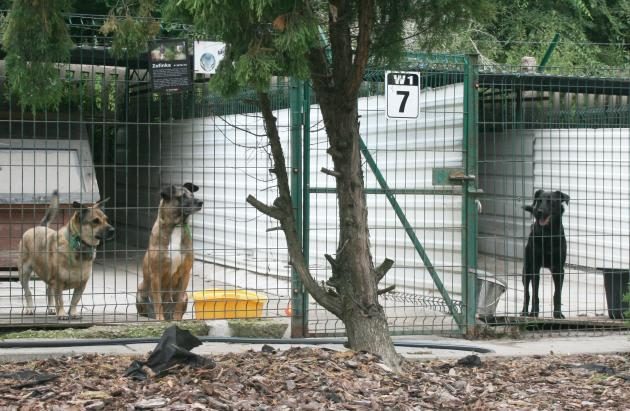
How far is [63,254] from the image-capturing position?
966 cm

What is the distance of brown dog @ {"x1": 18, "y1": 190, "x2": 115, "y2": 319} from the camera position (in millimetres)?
9484

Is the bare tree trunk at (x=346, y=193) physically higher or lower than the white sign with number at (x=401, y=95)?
lower

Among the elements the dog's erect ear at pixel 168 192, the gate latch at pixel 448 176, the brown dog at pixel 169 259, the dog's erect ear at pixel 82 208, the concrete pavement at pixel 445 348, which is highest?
the gate latch at pixel 448 176

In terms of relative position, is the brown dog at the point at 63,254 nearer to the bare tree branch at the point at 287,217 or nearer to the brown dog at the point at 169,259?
the brown dog at the point at 169,259

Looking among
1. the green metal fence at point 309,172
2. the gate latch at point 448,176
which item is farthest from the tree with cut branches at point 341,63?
the gate latch at point 448,176

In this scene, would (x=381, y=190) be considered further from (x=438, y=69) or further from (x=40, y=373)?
(x=40, y=373)

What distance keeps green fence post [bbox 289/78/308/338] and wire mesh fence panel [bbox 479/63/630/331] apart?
1.93 m

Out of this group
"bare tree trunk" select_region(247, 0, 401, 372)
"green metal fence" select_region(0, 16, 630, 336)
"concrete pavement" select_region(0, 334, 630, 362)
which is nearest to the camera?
"bare tree trunk" select_region(247, 0, 401, 372)

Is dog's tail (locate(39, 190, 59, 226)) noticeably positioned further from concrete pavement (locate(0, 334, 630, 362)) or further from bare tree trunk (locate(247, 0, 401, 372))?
bare tree trunk (locate(247, 0, 401, 372))

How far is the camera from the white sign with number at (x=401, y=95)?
8508mm

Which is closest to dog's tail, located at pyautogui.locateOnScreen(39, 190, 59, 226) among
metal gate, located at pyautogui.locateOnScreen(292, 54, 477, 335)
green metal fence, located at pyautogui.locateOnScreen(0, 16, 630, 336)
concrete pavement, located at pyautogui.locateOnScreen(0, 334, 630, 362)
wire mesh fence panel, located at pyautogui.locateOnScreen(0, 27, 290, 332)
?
wire mesh fence panel, located at pyautogui.locateOnScreen(0, 27, 290, 332)

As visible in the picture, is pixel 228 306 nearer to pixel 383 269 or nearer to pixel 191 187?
pixel 191 187

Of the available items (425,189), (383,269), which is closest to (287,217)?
(383,269)

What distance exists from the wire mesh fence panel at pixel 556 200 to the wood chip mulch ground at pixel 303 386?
2.56 meters
